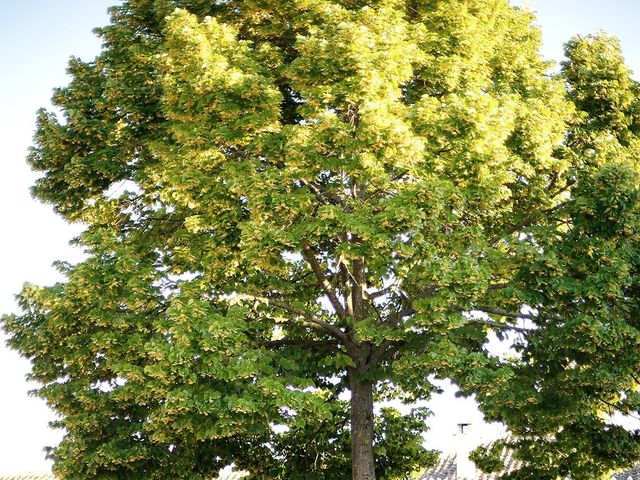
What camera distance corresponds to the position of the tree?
12.0 meters

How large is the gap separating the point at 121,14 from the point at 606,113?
11689 mm

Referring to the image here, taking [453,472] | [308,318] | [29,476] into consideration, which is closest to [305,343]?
[308,318]

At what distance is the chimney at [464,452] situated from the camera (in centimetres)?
2417

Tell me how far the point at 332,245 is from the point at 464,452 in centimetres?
1285

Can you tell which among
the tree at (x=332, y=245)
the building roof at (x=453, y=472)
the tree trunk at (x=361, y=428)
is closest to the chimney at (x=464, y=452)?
the building roof at (x=453, y=472)

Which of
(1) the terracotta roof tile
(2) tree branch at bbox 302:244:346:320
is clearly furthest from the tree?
(1) the terracotta roof tile

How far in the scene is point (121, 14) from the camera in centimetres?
1762

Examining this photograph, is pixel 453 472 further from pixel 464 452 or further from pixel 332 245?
pixel 332 245

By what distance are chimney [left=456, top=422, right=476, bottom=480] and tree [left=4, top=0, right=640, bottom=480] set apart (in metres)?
7.71

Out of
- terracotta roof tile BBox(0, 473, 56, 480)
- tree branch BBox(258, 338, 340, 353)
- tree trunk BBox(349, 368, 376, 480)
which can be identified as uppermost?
terracotta roof tile BBox(0, 473, 56, 480)

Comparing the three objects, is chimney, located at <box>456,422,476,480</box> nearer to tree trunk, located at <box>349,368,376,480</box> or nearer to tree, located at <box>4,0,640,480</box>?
tree, located at <box>4,0,640,480</box>

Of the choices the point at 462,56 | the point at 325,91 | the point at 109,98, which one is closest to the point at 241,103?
the point at 325,91

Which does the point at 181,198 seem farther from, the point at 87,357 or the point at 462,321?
the point at 462,321

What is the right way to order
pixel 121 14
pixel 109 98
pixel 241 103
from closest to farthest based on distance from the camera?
1. pixel 241 103
2. pixel 109 98
3. pixel 121 14
